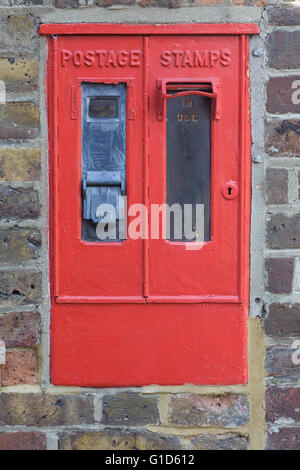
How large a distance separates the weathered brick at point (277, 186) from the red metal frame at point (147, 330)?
0.27 ft

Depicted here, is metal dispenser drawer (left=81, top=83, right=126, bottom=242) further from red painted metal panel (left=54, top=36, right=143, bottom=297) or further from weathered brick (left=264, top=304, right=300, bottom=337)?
weathered brick (left=264, top=304, right=300, bottom=337)

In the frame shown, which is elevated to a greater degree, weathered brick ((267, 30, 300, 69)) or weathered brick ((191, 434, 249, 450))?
weathered brick ((267, 30, 300, 69))

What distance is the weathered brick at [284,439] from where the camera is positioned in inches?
72.1

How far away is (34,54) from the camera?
70.0 inches

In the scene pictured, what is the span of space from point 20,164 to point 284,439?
1.43 meters

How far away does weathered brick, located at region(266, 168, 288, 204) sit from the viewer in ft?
5.90

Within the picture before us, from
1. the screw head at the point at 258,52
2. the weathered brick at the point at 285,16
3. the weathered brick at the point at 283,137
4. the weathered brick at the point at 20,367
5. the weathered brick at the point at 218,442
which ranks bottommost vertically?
the weathered brick at the point at 218,442

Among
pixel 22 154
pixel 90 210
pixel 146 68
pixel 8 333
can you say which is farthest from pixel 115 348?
pixel 146 68

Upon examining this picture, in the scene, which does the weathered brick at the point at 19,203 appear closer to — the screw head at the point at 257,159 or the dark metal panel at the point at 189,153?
the dark metal panel at the point at 189,153

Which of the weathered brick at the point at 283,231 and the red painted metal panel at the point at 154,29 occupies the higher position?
the red painted metal panel at the point at 154,29

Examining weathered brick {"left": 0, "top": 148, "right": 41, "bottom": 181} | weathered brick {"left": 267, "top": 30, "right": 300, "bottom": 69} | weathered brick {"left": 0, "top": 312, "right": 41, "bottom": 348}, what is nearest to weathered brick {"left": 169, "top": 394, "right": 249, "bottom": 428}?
weathered brick {"left": 0, "top": 312, "right": 41, "bottom": 348}

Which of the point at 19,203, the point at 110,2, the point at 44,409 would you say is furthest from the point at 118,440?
the point at 110,2

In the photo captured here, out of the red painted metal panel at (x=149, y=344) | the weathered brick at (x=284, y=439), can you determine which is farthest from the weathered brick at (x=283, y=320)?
the weathered brick at (x=284, y=439)

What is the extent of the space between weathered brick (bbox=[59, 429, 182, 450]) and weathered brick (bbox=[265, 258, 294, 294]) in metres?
0.68
